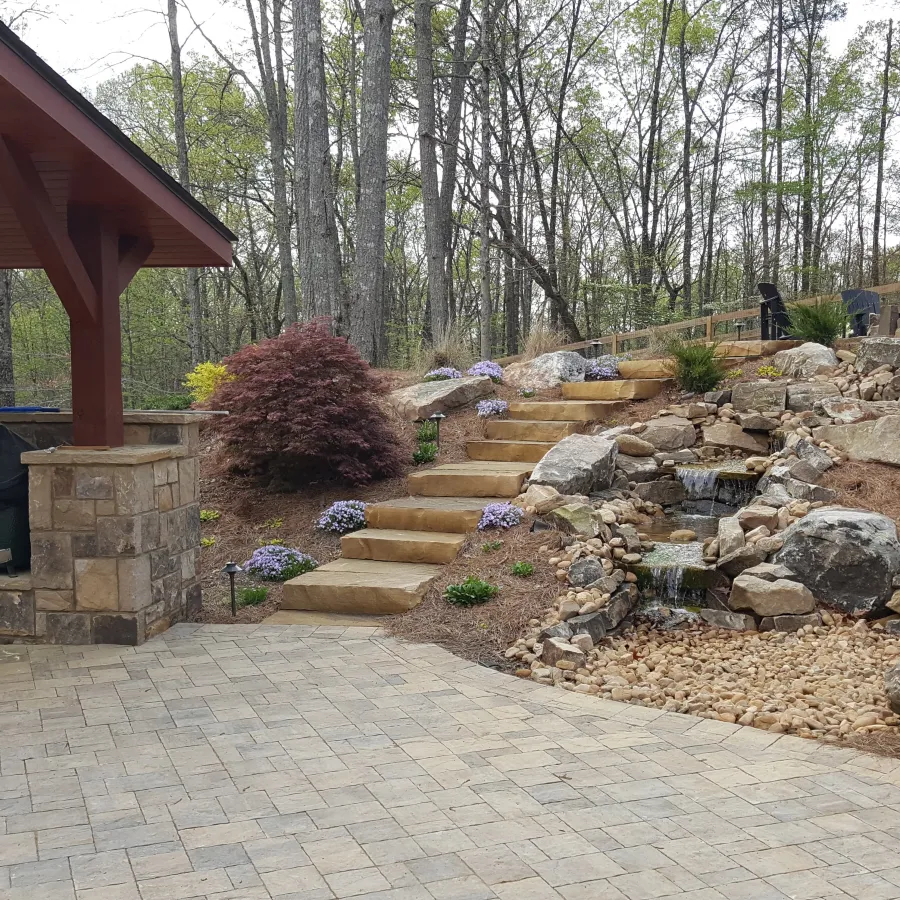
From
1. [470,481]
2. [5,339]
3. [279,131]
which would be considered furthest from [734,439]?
[279,131]

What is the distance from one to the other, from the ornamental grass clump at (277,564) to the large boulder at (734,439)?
4.15 metres

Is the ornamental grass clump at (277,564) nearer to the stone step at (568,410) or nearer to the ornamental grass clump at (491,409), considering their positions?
the ornamental grass clump at (491,409)

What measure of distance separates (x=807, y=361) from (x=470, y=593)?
5814mm

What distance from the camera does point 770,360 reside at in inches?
392

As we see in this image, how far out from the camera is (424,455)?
8.59 m

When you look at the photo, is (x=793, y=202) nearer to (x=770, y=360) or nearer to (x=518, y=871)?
(x=770, y=360)

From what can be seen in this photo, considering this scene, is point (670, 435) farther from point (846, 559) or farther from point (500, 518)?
point (846, 559)

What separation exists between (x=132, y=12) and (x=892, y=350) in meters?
14.7

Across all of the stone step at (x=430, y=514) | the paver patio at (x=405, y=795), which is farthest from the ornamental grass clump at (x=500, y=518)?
the paver patio at (x=405, y=795)

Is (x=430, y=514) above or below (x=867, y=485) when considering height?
below

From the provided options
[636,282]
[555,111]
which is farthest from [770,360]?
[555,111]

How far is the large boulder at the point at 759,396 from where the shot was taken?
867 cm

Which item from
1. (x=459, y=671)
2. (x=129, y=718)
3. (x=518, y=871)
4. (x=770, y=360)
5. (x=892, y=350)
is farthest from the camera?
(x=770, y=360)

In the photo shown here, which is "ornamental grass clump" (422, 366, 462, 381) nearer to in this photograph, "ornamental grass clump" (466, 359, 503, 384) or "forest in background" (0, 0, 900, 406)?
"ornamental grass clump" (466, 359, 503, 384)
